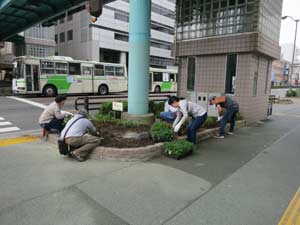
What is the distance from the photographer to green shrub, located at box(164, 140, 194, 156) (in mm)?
4945

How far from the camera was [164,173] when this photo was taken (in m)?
4.22

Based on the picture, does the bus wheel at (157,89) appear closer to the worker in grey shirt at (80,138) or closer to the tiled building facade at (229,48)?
the tiled building facade at (229,48)

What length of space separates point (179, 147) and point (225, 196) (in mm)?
1707

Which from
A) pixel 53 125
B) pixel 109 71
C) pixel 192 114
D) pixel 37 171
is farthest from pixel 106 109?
pixel 109 71

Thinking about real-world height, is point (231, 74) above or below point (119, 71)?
below

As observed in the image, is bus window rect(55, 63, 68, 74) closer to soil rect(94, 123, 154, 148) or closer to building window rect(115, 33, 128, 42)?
soil rect(94, 123, 154, 148)

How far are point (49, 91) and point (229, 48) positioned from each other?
14.3m

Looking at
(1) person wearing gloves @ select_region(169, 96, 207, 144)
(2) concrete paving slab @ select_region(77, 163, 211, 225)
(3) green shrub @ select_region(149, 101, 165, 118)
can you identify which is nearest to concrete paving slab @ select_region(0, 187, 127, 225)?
(2) concrete paving slab @ select_region(77, 163, 211, 225)

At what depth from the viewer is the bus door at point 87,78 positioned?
1931cm

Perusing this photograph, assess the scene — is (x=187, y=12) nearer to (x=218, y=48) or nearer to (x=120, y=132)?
(x=218, y=48)

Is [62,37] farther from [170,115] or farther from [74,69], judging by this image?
[170,115]

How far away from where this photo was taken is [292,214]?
3.03 meters

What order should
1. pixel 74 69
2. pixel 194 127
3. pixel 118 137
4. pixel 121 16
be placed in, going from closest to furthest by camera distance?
pixel 118 137
pixel 194 127
pixel 74 69
pixel 121 16

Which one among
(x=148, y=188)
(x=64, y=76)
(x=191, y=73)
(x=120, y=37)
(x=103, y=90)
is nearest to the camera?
(x=148, y=188)
